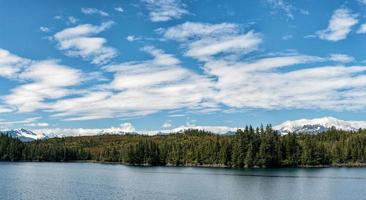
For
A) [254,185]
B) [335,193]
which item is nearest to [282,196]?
[335,193]

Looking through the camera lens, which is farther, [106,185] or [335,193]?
[106,185]

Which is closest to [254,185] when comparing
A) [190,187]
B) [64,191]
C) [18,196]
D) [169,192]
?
[190,187]

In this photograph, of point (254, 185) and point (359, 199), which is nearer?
point (359, 199)

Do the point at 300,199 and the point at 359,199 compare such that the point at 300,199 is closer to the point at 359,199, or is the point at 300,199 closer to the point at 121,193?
the point at 359,199

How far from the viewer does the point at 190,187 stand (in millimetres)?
112875

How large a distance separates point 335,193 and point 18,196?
64.3 metres

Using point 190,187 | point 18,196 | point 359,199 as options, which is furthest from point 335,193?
point 18,196

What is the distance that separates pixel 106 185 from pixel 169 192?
24.9 m

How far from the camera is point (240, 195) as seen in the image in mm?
95812

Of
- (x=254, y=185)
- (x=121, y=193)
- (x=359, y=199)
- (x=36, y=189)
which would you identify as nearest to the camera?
(x=359, y=199)

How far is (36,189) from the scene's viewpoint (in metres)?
107

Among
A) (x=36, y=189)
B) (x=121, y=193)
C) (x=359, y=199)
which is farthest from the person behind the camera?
(x=36, y=189)

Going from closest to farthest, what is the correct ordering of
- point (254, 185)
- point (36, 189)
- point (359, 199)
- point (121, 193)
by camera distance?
point (359, 199), point (121, 193), point (36, 189), point (254, 185)

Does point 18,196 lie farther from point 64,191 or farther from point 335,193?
point 335,193
